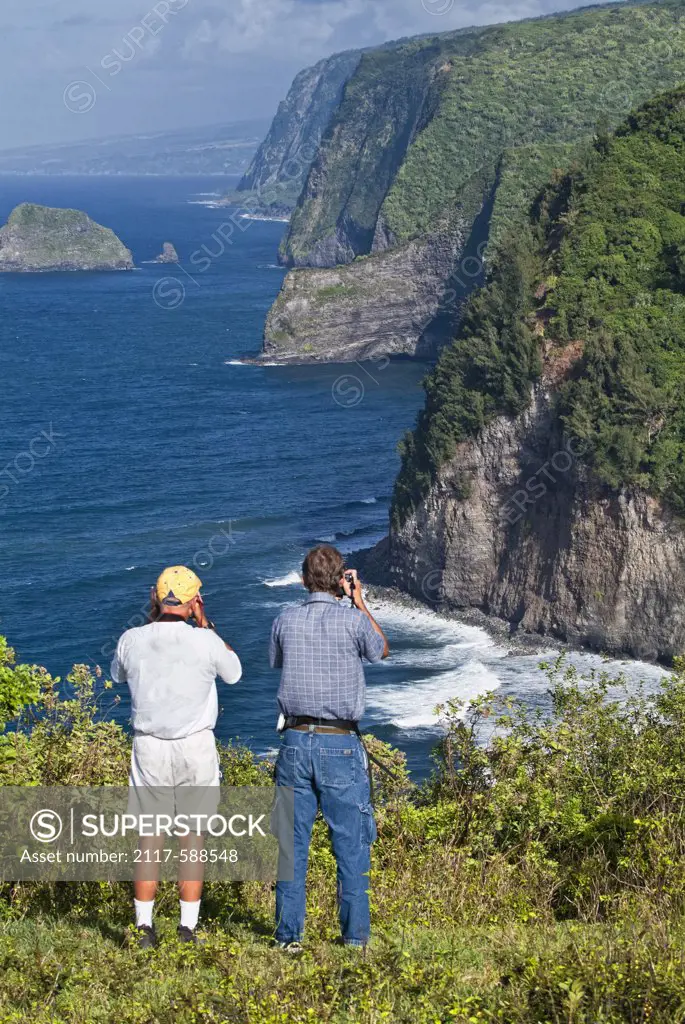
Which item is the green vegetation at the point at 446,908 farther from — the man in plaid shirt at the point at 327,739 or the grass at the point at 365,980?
the man in plaid shirt at the point at 327,739

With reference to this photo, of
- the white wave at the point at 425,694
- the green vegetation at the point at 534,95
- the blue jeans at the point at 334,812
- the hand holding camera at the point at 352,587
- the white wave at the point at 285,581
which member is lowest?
the white wave at the point at 425,694

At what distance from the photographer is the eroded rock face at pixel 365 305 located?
483 feet

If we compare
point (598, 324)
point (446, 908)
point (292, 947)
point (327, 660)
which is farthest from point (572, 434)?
point (292, 947)

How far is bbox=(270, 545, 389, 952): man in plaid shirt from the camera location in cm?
1191

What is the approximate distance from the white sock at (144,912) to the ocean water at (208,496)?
4015 centimetres

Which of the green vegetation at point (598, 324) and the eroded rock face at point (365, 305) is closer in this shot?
the green vegetation at point (598, 324)

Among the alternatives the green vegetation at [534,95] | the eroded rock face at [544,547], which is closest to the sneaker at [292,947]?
the eroded rock face at [544,547]

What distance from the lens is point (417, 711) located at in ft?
197

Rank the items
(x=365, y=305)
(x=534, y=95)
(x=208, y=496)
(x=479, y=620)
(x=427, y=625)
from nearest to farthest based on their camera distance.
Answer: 1. (x=427, y=625)
2. (x=479, y=620)
3. (x=208, y=496)
4. (x=365, y=305)
5. (x=534, y=95)

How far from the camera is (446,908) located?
13.3 meters

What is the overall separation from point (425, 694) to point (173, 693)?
168 ft

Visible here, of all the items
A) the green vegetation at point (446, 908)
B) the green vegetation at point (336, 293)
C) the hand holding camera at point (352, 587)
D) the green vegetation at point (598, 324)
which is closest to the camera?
the green vegetation at point (446, 908)

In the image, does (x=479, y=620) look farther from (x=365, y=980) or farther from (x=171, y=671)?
(x=365, y=980)

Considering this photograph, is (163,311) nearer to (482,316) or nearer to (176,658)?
(482,316)
